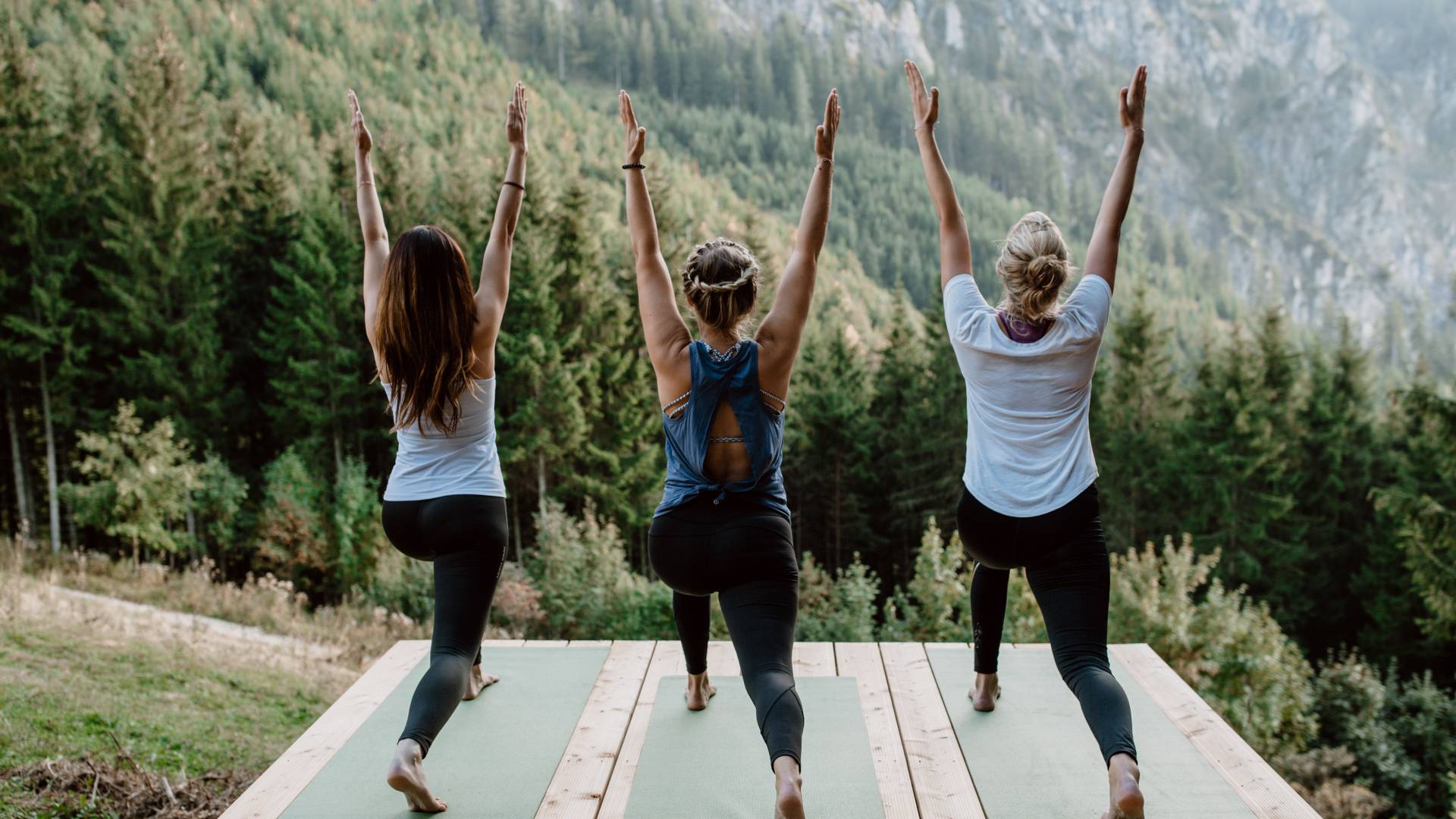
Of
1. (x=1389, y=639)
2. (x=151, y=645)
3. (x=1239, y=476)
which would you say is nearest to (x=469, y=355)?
(x=151, y=645)

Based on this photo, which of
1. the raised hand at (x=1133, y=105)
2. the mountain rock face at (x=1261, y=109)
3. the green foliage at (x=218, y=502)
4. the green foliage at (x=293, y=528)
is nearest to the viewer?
the raised hand at (x=1133, y=105)

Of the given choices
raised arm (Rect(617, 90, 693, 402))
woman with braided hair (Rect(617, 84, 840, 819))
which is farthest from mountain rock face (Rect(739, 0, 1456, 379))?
woman with braided hair (Rect(617, 84, 840, 819))

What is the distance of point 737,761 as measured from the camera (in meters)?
2.62

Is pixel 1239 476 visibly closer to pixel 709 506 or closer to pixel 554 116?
pixel 709 506

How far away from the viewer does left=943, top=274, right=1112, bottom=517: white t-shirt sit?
222 centimetres

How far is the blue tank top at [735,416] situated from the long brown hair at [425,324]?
0.58 metres

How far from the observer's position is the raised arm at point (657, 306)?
2137 millimetres

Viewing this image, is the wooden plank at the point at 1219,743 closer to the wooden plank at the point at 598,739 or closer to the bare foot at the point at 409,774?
the wooden plank at the point at 598,739

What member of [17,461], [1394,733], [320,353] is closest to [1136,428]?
[1394,733]

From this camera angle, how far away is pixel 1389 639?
20125 mm

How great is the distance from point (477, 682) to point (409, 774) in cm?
105

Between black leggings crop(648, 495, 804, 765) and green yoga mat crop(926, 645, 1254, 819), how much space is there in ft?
2.58

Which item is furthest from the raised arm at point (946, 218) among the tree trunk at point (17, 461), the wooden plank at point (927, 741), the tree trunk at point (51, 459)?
the tree trunk at point (17, 461)

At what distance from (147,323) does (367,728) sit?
17595mm
